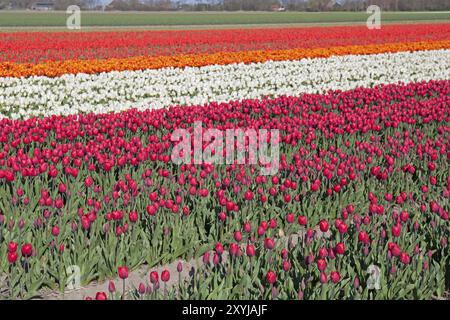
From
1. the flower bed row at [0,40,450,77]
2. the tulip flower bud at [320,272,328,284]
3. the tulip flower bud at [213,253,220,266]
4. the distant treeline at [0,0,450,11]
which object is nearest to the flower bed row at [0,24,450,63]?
the flower bed row at [0,40,450,77]

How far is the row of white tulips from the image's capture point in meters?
13.1

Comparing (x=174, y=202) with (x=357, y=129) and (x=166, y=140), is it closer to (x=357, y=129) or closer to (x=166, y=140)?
(x=166, y=140)

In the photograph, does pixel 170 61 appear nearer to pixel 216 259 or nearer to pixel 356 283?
pixel 216 259

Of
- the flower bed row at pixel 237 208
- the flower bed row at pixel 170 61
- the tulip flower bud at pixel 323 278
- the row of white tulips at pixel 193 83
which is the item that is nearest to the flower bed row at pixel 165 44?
the flower bed row at pixel 170 61

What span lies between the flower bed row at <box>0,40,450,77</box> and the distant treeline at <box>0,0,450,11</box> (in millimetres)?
85306

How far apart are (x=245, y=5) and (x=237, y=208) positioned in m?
114

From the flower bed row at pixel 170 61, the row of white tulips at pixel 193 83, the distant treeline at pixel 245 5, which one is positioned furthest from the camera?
the distant treeline at pixel 245 5

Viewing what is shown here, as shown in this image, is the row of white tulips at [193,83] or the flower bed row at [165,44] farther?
the flower bed row at [165,44]

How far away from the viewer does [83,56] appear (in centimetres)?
2462

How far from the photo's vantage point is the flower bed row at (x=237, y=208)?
13.6 ft

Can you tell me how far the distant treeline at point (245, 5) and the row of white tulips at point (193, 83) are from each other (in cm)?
9246

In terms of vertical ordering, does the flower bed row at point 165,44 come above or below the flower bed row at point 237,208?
above

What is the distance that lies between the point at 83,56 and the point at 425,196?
69.7 ft

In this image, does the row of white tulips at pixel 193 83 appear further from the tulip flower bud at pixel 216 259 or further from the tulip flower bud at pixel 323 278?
the tulip flower bud at pixel 323 278
